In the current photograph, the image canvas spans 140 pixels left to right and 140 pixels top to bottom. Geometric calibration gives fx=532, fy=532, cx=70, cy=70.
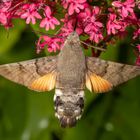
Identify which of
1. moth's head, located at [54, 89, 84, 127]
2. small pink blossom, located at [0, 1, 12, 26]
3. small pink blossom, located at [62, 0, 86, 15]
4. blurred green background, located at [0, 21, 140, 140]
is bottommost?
blurred green background, located at [0, 21, 140, 140]

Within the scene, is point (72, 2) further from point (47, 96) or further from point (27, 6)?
point (47, 96)

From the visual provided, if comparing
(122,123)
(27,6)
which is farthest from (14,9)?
(122,123)

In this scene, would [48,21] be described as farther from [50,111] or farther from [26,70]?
[50,111]

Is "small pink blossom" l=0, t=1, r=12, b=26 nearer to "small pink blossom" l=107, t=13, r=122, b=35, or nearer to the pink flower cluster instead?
the pink flower cluster

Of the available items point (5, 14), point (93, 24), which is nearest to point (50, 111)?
point (5, 14)

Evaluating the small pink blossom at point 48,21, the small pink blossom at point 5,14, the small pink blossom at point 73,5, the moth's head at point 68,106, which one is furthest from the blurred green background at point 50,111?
the moth's head at point 68,106

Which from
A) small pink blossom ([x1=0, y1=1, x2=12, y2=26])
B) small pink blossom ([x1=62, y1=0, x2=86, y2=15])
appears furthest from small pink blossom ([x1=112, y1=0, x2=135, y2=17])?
small pink blossom ([x1=0, y1=1, x2=12, y2=26])
